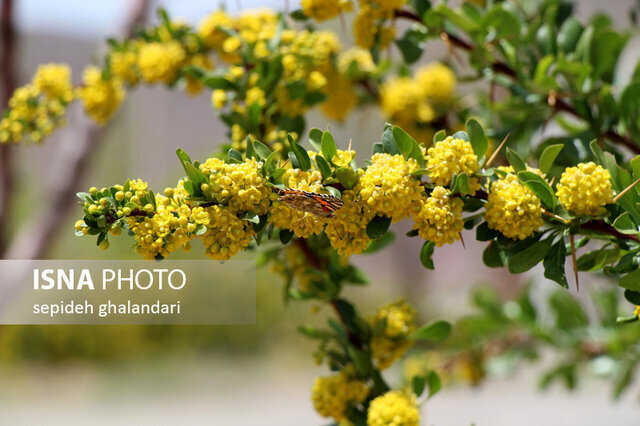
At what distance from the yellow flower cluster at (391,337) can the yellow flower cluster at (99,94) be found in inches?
16.1

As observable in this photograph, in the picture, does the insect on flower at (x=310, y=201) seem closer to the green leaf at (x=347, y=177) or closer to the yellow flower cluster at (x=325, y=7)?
the green leaf at (x=347, y=177)

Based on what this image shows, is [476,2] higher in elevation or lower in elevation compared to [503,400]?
higher

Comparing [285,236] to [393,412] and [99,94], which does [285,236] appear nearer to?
[393,412]

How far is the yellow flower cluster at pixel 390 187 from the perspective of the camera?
1.15 feet

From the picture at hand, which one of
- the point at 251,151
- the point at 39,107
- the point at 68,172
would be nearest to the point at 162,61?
the point at 39,107

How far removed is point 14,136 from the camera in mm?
638

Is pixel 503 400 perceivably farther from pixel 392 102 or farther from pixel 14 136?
pixel 14 136

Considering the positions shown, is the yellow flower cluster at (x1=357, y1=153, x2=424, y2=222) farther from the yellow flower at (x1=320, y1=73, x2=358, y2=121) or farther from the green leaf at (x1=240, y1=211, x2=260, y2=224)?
the yellow flower at (x1=320, y1=73, x2=358, y2=121)

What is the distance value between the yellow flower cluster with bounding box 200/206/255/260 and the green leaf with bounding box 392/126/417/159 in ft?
0.35

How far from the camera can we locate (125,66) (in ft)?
2.37

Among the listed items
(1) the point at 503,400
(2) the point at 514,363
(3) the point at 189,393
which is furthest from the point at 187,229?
(3) the point at 189,393

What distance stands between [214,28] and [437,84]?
34 cm

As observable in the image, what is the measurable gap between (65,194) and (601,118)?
44.4 inches

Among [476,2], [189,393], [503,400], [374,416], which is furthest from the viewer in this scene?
[189,393]
